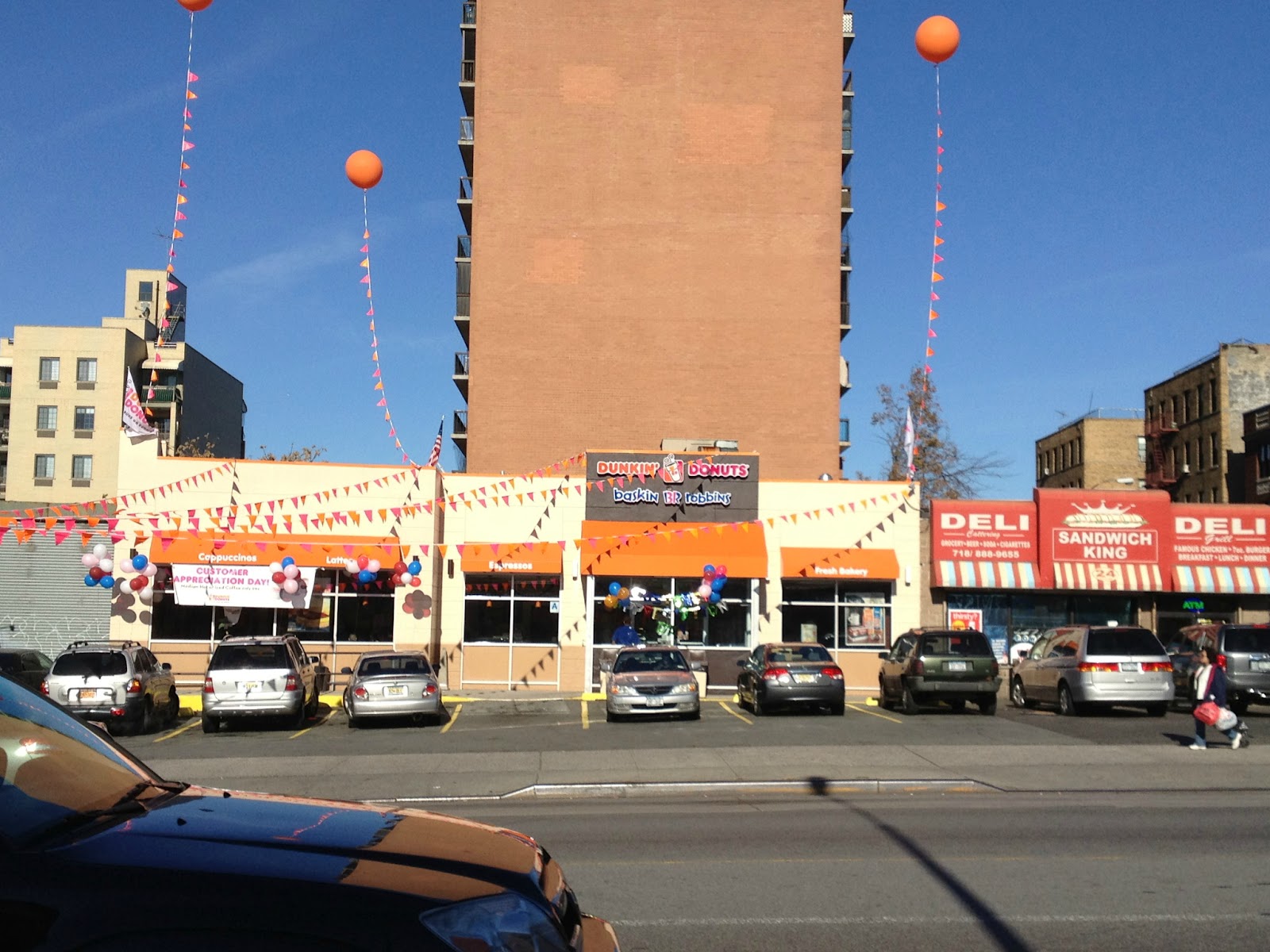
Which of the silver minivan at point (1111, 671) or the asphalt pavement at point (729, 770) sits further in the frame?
the silver minivan at point (1111, 671)

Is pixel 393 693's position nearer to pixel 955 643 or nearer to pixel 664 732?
pixel 664 732

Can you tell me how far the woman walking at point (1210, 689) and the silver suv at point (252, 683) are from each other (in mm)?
15173

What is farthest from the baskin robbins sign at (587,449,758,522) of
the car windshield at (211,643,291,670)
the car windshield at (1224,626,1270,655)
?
the car windshield at (1224,626,1270,655)

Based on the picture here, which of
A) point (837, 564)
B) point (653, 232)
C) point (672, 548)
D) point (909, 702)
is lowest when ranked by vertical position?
point (909, 702)

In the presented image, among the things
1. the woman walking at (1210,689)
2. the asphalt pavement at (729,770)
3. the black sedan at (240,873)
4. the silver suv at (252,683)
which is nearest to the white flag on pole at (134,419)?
the silver suv at (252,683)

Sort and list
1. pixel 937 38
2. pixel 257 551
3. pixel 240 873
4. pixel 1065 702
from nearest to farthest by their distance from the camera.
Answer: pixel 240 873
pixel 937 38
pixel 1065 702
pixel 257 551

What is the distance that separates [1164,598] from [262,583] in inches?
940

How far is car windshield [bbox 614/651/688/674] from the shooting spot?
76.2 feet

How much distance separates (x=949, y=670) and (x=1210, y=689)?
19.8 feet

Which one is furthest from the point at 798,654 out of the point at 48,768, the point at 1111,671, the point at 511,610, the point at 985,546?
the point at 48,768

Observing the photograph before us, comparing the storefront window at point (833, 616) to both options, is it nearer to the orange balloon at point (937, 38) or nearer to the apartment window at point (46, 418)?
the orange balloon at point (937, 38)

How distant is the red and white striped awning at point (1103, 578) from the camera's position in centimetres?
3131

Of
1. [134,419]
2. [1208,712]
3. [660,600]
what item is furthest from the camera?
[660,600]

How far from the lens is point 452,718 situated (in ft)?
78.9
